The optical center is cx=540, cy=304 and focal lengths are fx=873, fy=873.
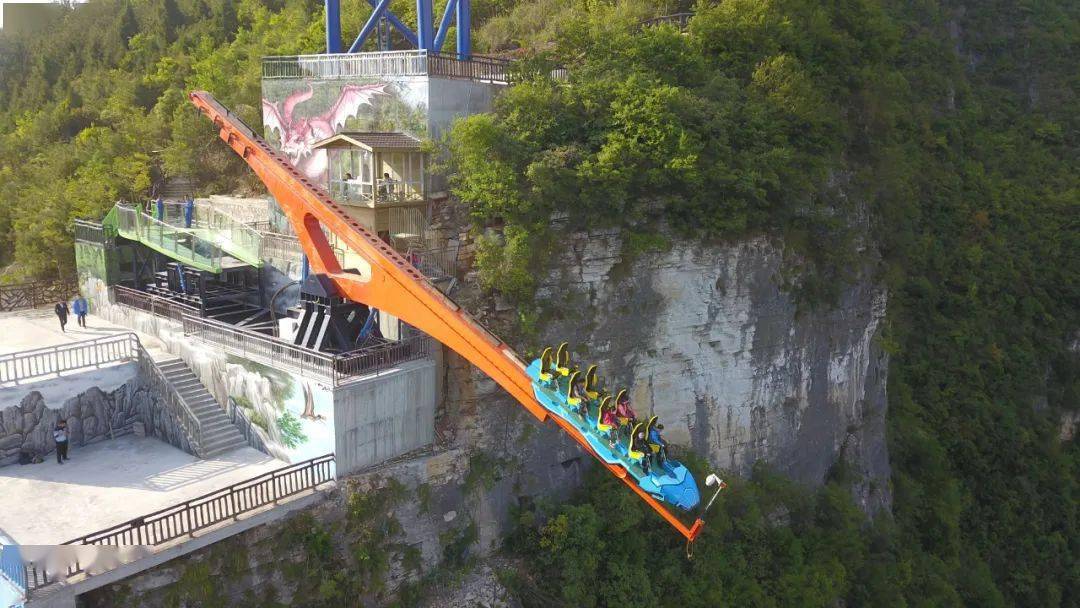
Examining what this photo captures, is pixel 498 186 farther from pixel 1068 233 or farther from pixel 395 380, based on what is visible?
pixel 1068 233

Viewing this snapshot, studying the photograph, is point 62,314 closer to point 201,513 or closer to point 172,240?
point 172,240

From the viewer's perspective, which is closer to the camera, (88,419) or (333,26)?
(88,419)

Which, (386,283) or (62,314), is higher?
(386,283)

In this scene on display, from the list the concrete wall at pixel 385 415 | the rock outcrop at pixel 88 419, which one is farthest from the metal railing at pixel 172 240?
the concrete wall at pixel 385 415

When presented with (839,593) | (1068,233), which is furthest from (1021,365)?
(839,593)

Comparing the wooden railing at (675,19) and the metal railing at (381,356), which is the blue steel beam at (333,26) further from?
the metal railing at (381,356)

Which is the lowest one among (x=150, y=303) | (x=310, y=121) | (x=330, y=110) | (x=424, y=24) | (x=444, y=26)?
(x=150, y=303)

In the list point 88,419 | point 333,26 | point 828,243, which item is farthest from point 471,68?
point 88,419

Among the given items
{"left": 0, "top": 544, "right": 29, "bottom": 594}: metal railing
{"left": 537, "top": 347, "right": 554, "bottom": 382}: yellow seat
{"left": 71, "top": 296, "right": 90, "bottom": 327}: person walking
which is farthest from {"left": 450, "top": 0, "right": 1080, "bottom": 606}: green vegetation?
{"left": 71, "top": 296, "right": 90, "bottom": 327}: person walking
